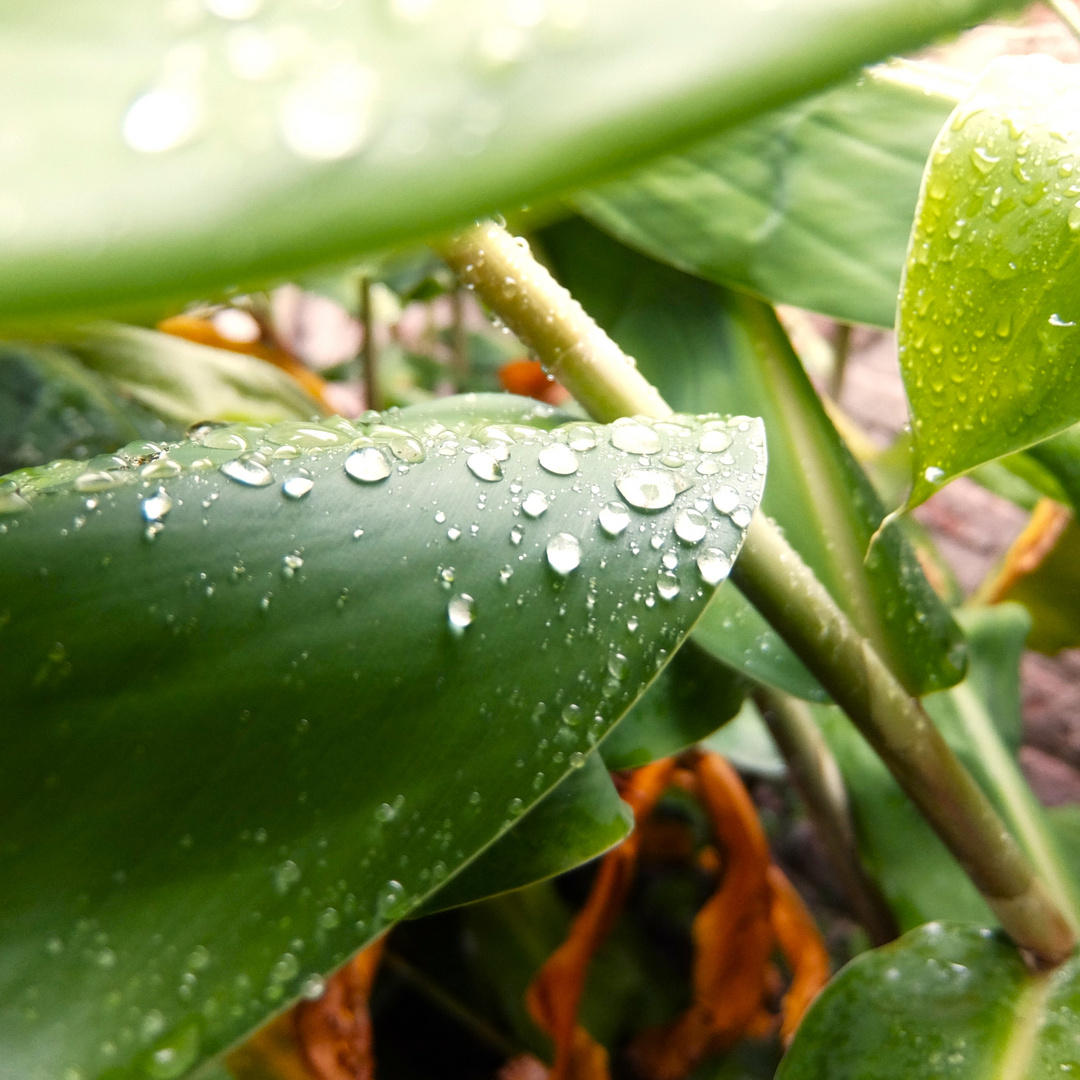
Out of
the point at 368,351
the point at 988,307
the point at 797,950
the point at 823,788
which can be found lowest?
the point at 797,950

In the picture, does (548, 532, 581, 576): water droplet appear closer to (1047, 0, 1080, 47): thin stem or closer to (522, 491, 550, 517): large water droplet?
(522, 491, 550, 517): large water droplet

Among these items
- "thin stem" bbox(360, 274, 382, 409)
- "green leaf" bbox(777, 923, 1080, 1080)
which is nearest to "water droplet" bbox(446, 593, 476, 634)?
"green leaf" bbox(777, 923, 1080, 1080)

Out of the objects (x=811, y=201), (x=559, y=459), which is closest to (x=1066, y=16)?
(x=811, y=201)

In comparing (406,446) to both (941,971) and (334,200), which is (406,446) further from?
(941,971)

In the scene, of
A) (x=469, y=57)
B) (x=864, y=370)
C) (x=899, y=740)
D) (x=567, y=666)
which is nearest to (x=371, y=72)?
(x=469, y=57)

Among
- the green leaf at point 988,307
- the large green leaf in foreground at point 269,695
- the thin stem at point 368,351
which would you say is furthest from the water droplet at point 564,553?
the thin stem at point 368,351

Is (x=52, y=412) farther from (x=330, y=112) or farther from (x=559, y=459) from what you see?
(x=330, y=112)
